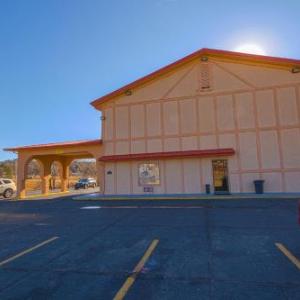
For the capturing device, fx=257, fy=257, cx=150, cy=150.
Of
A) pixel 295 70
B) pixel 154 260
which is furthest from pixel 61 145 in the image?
pixel 295 70

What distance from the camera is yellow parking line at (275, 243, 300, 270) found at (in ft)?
16.4

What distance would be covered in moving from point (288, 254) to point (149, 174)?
14.9 metres

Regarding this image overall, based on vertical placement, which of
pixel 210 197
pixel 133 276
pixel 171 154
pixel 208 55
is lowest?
pixel 133 276

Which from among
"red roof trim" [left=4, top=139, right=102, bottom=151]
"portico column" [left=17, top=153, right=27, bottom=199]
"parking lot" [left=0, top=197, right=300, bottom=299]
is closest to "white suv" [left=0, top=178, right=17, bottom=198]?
"portico column" [left=17, top=153, right=27, bottom=199]

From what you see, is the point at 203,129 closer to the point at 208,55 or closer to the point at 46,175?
the point at 208,55

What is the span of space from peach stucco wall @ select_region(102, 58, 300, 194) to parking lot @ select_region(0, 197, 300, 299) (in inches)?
357

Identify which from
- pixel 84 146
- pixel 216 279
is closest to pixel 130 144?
pixel 84 146

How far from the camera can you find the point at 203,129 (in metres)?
19.2

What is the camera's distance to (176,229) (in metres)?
8.27

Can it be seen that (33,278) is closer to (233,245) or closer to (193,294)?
(193,294)

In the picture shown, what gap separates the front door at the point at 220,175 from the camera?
18.6 m

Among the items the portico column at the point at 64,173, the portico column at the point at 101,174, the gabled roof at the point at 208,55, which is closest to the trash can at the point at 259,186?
the gabled roof at the point at 208,55

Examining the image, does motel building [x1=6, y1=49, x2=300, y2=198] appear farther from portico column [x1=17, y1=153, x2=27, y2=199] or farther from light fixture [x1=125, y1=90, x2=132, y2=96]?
portico column [x1=17, y1=153, x2=27, y2=199]

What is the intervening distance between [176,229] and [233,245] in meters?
2.29
